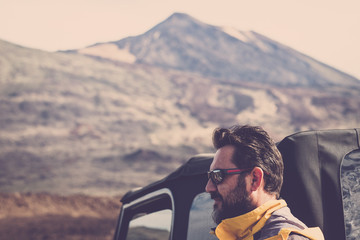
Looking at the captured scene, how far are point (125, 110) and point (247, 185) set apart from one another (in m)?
41.4

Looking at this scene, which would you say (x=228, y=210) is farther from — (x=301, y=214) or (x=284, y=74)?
(x=284, y=74)

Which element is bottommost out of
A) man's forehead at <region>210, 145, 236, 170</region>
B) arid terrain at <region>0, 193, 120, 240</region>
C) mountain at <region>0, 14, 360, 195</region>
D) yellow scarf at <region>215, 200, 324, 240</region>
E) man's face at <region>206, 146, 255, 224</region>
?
arid terrain at <region>0, 193, 120, 240</region>

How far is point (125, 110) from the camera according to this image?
43188mm

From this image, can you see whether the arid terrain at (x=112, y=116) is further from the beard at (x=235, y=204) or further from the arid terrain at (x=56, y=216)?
the beard at (x=235, y=204)

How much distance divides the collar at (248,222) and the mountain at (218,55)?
58.1m

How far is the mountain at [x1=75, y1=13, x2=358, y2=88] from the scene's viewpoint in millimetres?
63031

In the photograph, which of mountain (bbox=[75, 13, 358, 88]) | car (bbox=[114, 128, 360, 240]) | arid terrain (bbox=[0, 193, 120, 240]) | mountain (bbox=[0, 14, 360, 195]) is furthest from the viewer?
mountain (bbox=[75, 13, 358, 88])

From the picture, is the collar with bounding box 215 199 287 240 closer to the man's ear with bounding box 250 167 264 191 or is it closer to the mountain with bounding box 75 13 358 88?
the man's ear with bounding box 250 167 264 191

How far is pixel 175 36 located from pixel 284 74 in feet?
60.2

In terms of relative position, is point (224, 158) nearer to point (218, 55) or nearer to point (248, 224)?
point (248, 224)

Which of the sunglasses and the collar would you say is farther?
the sunglasses

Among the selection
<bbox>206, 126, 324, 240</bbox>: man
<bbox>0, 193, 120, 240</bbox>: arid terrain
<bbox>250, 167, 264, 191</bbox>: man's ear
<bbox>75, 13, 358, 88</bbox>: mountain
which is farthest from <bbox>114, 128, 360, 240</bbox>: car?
<bbox>75, 13, 358, 88</bbox>: mountain

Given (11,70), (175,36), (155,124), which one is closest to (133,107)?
(155,124)

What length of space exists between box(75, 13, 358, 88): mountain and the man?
5795cm
